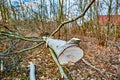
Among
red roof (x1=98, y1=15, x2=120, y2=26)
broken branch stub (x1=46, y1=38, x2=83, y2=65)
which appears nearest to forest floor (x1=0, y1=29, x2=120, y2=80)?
red roof (x1=98, y1=15, x2=120, y2=26)

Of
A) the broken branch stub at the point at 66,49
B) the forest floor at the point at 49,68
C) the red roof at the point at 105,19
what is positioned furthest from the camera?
the red roof at the point at 105,19

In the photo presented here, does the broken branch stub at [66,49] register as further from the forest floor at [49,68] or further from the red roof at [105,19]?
the red roof at [105,19]

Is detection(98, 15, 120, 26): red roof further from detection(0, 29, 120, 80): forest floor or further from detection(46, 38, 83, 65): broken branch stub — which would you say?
detection(46, 38, 83, 65): broken branch stub

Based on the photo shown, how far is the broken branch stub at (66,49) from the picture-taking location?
1.38 metres

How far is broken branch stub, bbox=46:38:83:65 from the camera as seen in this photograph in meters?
1.38

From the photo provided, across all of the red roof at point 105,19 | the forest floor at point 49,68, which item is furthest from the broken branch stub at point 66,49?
the red roof at point 105,19

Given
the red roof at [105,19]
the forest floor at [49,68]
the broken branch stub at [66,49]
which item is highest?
the broken branch stub at [66,49]

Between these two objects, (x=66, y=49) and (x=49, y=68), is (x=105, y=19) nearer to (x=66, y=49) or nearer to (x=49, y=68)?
(x=49, y=68)

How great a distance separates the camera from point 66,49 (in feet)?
4.60

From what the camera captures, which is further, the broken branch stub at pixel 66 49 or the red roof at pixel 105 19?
the red roof at pixel 105 19

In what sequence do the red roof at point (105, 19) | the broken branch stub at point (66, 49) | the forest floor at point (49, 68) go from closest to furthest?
the broken branch stub at point (66, 49)
the forest floor at point (49, 68)
the red roof at point (105, 19)

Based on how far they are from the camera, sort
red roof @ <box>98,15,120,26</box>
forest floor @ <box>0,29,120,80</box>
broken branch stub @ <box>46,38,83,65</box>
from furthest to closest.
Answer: red roof @ <box>98,15,120,26</box>
forest floor @ <box>0,29,120,80</box>
broken branch stub @ <box>46,38,83,65</box>

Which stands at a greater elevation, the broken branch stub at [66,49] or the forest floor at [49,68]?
the broken branch stub at [66,49]

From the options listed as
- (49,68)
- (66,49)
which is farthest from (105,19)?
(66,49)
